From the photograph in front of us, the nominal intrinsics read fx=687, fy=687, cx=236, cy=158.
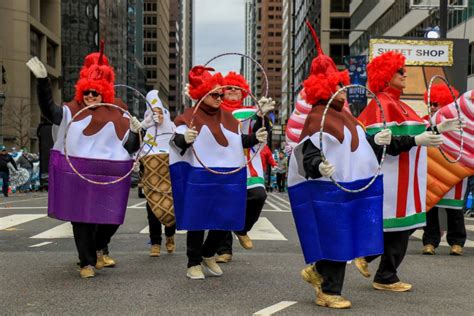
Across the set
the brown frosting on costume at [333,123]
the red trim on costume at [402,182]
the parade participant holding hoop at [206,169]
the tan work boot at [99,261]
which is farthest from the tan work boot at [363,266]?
the tan work boot at [99,261]

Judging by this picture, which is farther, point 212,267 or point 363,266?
point 212,267

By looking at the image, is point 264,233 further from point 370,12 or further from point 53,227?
point 370,12

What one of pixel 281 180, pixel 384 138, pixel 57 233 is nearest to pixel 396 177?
pixel 384 138

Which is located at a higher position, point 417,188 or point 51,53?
point 51,53

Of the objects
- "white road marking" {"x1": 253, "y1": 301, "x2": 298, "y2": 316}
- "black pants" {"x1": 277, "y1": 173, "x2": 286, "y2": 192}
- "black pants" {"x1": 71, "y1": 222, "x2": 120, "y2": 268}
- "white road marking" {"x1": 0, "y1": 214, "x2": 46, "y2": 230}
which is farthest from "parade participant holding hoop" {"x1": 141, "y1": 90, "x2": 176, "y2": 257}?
"black pants" {"x1": 277, "y1": 173, "x2": 286, "y2": 192}

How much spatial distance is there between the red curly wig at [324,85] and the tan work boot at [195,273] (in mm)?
2115

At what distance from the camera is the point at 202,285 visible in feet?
20.4

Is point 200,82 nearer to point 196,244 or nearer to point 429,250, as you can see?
point 196,244

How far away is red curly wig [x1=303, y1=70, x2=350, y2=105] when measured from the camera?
5336mm

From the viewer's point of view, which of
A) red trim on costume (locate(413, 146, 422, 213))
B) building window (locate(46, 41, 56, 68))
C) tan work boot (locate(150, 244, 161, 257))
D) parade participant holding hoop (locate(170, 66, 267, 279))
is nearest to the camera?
red trim on costume (locate(413, 146, 422, 213))

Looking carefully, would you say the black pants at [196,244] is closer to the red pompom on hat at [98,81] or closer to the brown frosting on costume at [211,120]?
the brown frosting on costume at [211,120]

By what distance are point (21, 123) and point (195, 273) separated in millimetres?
43641

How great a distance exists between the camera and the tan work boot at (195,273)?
6512 mm

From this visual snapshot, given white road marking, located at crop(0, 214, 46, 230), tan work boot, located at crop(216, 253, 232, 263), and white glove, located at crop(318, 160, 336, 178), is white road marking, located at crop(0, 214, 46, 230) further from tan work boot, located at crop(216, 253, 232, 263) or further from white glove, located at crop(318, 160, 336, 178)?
white glove, located at crop(318, 160, 336, 178)
